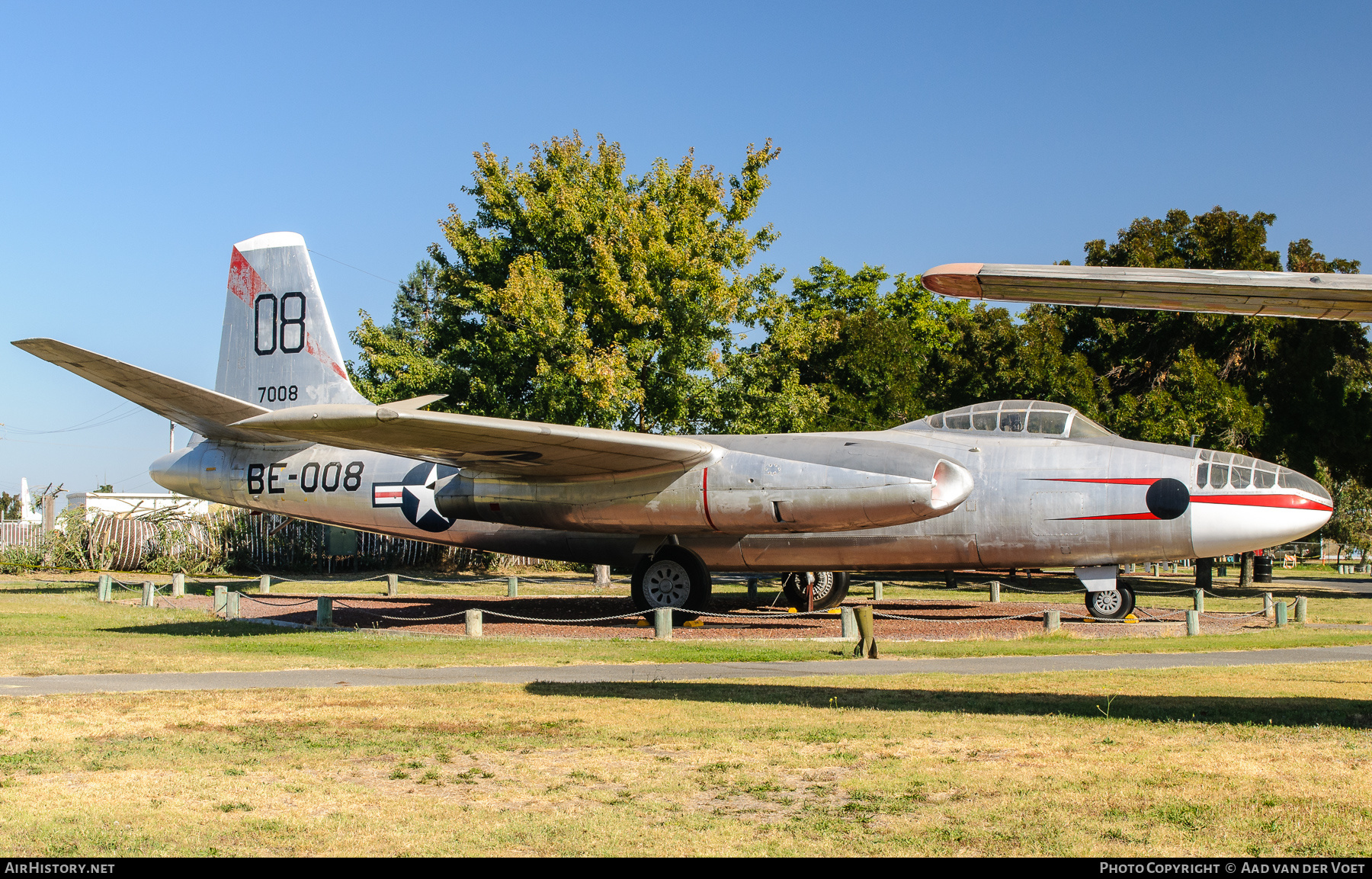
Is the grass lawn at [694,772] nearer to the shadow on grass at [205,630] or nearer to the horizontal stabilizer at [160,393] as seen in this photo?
the horizontal stabilizer at [160,393]

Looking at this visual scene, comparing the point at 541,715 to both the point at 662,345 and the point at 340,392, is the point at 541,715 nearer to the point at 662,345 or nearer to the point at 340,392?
the point at 340,392

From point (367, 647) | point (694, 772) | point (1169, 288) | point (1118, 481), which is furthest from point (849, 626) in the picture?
point (1169, 288)

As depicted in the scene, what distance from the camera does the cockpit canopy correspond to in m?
17.6

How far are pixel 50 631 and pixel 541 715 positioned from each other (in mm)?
10746

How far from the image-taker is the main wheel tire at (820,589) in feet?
70.5

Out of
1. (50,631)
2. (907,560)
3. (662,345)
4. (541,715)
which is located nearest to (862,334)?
(662,345)

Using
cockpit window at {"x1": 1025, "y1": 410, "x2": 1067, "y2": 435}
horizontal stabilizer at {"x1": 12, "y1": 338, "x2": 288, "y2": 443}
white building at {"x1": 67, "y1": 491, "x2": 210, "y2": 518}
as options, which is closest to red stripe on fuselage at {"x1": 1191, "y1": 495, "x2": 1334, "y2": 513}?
cockpit window at {"x1": 1025, "y1": 410, "x2": 1067, "y2": 435}

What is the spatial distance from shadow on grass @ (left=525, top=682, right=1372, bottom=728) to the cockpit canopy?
836 centimetres

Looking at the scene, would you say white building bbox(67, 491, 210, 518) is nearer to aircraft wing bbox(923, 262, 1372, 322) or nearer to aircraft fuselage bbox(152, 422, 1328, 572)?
aircraft fuselage bbox(152, 422, 1328, 572)

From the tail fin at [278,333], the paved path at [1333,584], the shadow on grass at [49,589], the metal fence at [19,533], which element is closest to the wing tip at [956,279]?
the tail fin at [278,333]

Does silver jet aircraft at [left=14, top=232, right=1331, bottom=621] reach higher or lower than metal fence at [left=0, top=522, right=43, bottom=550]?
higher

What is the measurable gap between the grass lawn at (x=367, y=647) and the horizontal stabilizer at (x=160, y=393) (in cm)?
294

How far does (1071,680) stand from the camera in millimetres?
10953

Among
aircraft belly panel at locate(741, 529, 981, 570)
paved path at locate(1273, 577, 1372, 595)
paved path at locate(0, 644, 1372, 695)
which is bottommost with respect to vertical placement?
paved path at locate(1273, 577, 1372, 595)
